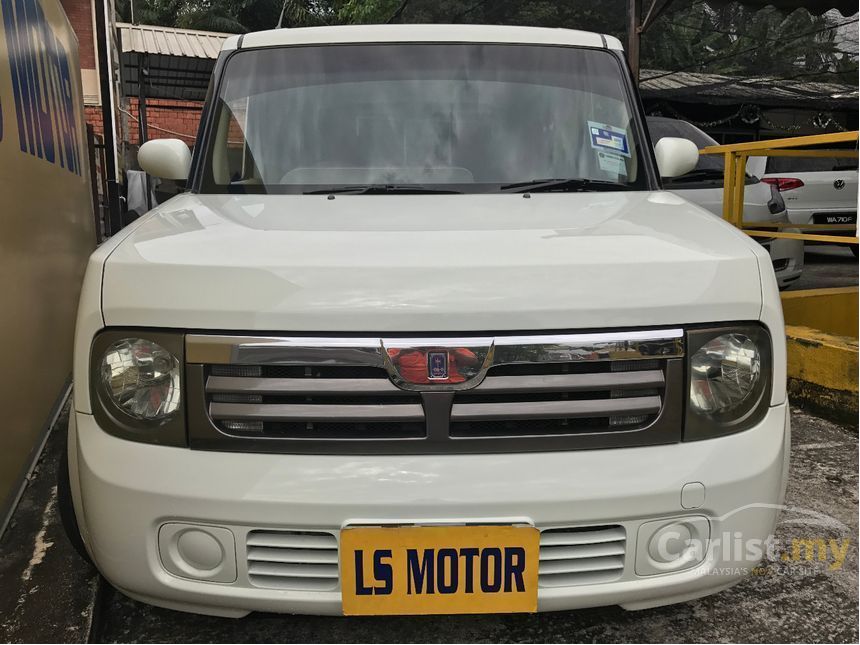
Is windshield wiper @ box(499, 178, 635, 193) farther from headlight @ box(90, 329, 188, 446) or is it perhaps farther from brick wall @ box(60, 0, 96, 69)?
brick wall @ box(60, 0, 96, 69)

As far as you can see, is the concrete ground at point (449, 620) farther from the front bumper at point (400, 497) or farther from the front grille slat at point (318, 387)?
the front grille slat at point (318, 387)

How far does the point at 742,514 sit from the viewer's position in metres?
1.73

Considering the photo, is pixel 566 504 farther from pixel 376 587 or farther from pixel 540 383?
pixel 376 587

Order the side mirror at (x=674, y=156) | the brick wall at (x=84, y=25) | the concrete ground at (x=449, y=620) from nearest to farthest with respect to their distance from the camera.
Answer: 1. the concrete ground at (x=449, y=620)
2. the side mirror at (x=674, y=156)
3. the brick wall at (x=84, y=25)

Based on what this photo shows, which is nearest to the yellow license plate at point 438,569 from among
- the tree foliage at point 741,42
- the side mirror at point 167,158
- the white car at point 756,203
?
the side mirror at point 167,158

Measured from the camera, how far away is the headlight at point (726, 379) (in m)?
1.72

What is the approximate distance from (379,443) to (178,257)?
63 cm

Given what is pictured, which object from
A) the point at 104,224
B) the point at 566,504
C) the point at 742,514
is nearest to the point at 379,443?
the point at 566,504

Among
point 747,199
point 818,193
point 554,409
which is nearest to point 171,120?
point 818,193

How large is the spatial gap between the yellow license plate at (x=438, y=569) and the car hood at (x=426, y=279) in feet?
1.46

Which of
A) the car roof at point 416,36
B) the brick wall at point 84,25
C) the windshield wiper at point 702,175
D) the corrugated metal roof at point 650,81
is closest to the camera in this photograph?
the car roof at point 416,36

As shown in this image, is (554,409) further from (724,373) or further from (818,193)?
(818,193)

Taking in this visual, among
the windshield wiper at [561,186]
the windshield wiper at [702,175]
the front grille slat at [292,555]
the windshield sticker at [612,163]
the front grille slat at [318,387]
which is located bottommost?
the windshield wiper at [702,175]

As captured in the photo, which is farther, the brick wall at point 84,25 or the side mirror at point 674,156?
the brick wall at point 84,25
